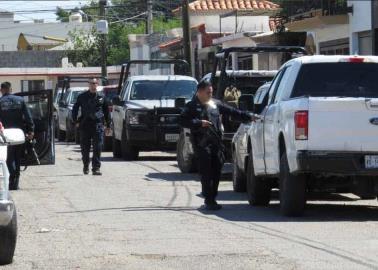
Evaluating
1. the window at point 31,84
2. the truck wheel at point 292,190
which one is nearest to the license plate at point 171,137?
the truck wheel at point 292,190

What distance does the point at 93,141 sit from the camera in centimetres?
2062

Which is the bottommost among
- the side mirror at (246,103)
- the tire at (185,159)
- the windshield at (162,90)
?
the tire at (185,159)

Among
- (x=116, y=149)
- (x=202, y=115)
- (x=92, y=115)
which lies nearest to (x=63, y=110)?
(x=116, y=149)

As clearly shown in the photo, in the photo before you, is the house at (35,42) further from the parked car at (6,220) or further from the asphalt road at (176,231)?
the parked car at (6,220)

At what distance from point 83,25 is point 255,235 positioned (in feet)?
295

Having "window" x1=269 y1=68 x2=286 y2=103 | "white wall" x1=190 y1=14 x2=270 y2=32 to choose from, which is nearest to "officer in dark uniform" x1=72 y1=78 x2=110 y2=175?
"window" x1=269 y1=68 x2=286 y2=103

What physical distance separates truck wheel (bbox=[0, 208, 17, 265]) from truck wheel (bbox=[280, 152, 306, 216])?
4.25 m

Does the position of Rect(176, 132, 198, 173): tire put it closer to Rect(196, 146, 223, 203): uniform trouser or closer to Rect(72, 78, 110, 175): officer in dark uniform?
Rect(72, 78, 110, 175): officer in dark uniform

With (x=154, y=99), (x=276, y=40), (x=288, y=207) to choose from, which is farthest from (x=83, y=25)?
(x=288, y=207)

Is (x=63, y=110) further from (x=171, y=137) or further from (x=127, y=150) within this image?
(x=171, y=137)

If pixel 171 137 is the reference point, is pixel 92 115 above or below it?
above

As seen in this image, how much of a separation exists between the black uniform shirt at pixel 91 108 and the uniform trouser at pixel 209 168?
6.93m

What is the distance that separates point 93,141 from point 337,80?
8.57 meters

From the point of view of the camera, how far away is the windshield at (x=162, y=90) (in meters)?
24.8
